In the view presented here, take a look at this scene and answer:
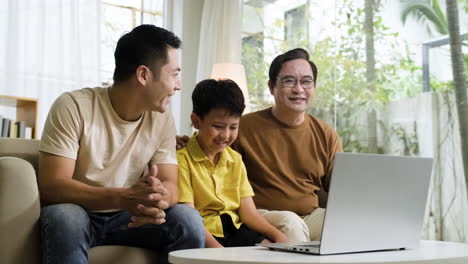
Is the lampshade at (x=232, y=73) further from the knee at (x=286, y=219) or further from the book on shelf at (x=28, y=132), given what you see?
the knee at (x=286, y=219)

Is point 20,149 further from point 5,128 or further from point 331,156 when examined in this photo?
point 5,128

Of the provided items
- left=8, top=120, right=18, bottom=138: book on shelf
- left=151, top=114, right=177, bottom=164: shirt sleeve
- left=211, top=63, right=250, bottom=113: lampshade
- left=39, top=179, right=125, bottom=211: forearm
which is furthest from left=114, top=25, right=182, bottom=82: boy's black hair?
left=8, top=120, right=18, bottom=138: book on shelf

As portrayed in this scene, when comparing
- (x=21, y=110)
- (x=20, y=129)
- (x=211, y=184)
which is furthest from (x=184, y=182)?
(x=21, y=110)

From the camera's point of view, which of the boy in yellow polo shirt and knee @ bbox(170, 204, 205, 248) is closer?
knee @ bbox(170, 204, 205, 248)

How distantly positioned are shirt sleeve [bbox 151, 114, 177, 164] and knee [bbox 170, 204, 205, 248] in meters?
0.24

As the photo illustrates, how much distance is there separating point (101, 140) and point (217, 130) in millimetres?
409

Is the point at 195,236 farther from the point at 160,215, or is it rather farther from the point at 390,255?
the point at 390,255

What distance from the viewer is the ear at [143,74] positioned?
1907mm

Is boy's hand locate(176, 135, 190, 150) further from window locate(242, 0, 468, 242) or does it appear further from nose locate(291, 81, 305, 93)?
window locate(242, 0, 468, 242)

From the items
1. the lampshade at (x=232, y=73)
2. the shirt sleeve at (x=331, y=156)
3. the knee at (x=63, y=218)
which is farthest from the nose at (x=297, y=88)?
the lampshade at (x=232, y=73)

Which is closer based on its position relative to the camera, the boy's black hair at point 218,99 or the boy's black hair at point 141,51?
the boy's black hair at point 141,51

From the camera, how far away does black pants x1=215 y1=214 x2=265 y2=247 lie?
6.52ft

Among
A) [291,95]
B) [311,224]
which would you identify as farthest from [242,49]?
[311,224]

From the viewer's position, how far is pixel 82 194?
1.64 metres
